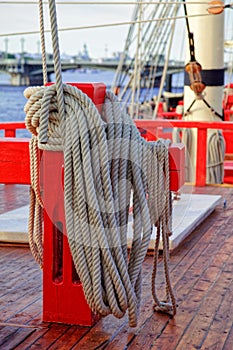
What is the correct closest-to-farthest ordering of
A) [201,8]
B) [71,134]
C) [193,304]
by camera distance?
[71,134], [193,304], [201,8]

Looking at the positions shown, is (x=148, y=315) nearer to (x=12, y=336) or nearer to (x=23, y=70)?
(x=12, y=336)

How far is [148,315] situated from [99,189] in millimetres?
783

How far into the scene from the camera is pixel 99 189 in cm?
301

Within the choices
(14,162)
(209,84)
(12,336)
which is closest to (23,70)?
(209,84)

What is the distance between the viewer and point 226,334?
323 centimetres

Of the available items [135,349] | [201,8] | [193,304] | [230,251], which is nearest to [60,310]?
[135,349]

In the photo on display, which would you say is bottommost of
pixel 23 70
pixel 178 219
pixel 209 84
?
pixel 23 70

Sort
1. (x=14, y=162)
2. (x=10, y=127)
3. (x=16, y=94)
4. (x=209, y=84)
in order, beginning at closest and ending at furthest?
(x=14, y=162) < (x=10, y=127) < (x=209, y=84) < (x=16, y=94)

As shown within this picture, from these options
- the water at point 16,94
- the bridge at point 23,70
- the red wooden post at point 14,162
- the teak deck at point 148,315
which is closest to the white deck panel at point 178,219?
the teak deck at point 148,315

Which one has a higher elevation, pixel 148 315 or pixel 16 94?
pixel 148 315

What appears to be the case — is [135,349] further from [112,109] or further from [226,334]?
[112,109]

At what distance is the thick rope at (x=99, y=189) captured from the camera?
9.82ft

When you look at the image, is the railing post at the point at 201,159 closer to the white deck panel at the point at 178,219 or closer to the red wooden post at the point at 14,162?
the white deck panel at the point at 178,219

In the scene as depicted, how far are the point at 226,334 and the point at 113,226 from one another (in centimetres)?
70
